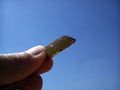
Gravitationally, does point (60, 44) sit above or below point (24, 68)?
above

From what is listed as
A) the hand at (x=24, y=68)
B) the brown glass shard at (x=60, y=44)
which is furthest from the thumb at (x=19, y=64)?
the brown glass shard at (x=60, y=44)

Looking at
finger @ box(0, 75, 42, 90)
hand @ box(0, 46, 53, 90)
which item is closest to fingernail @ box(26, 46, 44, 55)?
hand @ box(0, 46, 53, 90)

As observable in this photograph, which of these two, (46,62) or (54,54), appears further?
(46,62)

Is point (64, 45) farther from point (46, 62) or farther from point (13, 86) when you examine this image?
point (13, 86)

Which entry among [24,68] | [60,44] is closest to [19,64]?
[24,68]

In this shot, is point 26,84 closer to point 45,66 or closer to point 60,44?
point 45,66

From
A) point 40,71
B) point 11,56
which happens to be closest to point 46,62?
point 40,71

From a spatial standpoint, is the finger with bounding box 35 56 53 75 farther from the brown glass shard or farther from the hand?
the brown glass shard
